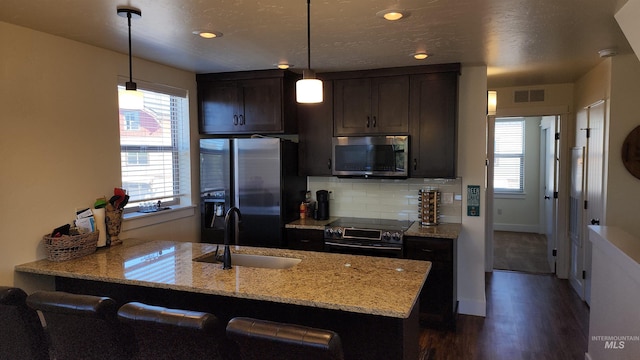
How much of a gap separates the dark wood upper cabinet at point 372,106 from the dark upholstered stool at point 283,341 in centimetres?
284

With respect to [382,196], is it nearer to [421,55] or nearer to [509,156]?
[421,55]

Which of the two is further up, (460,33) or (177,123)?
(460,33)

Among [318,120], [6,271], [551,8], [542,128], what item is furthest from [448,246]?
[542,128]

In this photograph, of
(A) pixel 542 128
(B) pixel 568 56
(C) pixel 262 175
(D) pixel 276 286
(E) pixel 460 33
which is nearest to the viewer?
(D) pixel 276 286

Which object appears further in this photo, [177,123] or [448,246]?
[177,123]

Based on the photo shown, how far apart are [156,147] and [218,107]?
76 cm

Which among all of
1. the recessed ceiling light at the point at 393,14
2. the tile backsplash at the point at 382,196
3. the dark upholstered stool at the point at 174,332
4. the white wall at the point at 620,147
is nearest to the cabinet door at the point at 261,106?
the tile backsplash at the point at 382,196

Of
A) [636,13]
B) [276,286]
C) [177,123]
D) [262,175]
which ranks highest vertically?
[636,13]

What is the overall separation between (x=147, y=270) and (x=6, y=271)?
0.93m

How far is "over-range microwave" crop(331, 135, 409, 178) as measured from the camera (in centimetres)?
400

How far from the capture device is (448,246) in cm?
370

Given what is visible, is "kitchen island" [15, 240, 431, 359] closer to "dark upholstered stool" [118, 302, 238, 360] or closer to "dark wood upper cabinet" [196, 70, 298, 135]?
"dark upholstered stool" [118, 302, 238, 360]

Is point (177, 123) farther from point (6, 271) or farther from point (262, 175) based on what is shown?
point (6, 271)

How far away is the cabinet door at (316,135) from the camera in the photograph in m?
4.27
